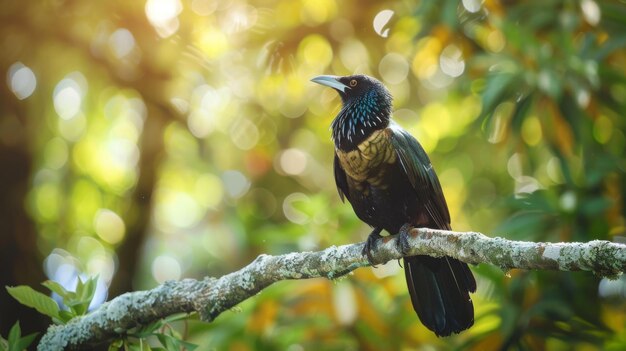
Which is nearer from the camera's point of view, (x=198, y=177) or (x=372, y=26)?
(x=372, y=26)

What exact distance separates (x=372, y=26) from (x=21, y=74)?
2684mm

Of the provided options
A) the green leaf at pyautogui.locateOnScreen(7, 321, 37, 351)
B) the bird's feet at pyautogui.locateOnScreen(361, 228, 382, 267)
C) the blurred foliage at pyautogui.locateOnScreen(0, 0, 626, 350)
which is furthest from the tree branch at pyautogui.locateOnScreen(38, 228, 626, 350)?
the blurred foliage at pyautogui.locateOnScreen(0, 0, 626, 350)

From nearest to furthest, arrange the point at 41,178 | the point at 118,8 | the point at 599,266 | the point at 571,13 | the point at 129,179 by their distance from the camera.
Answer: the point at 599,266 → the point at 571,13 → the point at 118,8 → the point at 41,178 → the point at 129,179

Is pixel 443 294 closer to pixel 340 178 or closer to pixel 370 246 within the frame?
pixel 370 246

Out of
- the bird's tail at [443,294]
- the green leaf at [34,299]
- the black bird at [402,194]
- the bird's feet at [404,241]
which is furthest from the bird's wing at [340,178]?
the green leaf at [34,299]

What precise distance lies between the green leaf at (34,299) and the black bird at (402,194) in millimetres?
1327

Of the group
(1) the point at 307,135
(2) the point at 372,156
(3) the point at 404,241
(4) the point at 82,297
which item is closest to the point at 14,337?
(4) the point at 82,297

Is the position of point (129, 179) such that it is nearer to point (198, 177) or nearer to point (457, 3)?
point (198, 177)

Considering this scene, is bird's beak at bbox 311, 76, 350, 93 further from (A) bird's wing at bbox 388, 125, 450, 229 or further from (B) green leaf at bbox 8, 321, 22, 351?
(B) green leaf at bbox 8, 321, 22, 351

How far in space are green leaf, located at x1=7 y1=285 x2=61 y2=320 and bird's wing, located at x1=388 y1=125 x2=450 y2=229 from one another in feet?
5.13

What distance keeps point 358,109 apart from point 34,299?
1.65m

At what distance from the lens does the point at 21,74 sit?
224 inches

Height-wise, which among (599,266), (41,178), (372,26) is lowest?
(599,266)

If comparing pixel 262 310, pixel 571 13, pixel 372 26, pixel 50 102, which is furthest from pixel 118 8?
pixel 571 13
